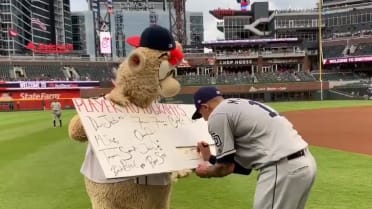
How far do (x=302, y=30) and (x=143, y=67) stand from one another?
3724 inches

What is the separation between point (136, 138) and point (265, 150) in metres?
0.97

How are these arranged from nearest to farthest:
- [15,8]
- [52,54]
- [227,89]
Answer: [227,89] < [52,54] < [15,8]

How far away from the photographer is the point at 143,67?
150 inches

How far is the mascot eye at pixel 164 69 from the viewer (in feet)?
12.6

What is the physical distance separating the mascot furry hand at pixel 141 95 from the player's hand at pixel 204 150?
0.36m

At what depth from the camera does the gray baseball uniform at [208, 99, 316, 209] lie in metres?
3.34

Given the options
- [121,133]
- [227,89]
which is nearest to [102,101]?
[121,133]

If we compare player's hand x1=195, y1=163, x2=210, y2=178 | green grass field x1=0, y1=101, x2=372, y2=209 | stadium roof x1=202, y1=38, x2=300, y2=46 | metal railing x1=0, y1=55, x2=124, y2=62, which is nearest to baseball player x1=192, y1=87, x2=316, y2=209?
player's hand x1=195, y1=163, x2=210, y2=178

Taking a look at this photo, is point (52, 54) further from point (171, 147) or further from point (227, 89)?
point (171, 147)

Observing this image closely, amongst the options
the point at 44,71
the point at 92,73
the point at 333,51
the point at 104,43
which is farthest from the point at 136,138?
the point at 333,51

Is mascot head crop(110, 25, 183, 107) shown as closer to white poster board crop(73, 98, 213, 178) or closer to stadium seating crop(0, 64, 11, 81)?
white poster board crop(73, 98, 213, 178)

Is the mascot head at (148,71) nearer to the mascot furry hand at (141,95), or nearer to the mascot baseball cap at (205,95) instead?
the mascot furry hand at (141,95)
